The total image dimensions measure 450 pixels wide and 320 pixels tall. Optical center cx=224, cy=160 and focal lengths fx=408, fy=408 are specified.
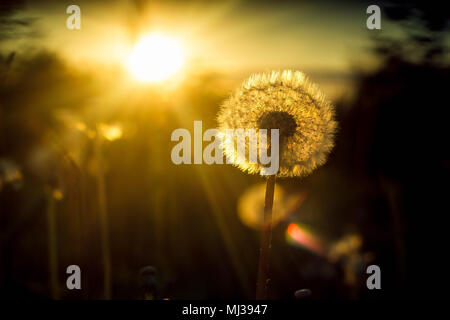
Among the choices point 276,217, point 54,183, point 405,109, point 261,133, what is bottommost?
point 276,217

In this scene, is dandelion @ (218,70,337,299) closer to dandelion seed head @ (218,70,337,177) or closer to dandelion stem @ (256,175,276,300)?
dandelion seed head @ (218,70,337,177)

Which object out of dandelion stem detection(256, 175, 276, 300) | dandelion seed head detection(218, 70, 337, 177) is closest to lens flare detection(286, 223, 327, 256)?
dandelion seed head detection(218, 70, 337, 177)

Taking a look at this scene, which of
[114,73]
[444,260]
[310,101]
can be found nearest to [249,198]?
[444,260]

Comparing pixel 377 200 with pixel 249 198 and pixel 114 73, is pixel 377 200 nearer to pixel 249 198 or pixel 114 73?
pixel 249 198

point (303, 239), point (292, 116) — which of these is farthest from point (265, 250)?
point (303, 239)

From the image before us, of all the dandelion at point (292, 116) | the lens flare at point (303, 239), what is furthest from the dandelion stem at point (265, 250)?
the lens flare at point (303, 239)
